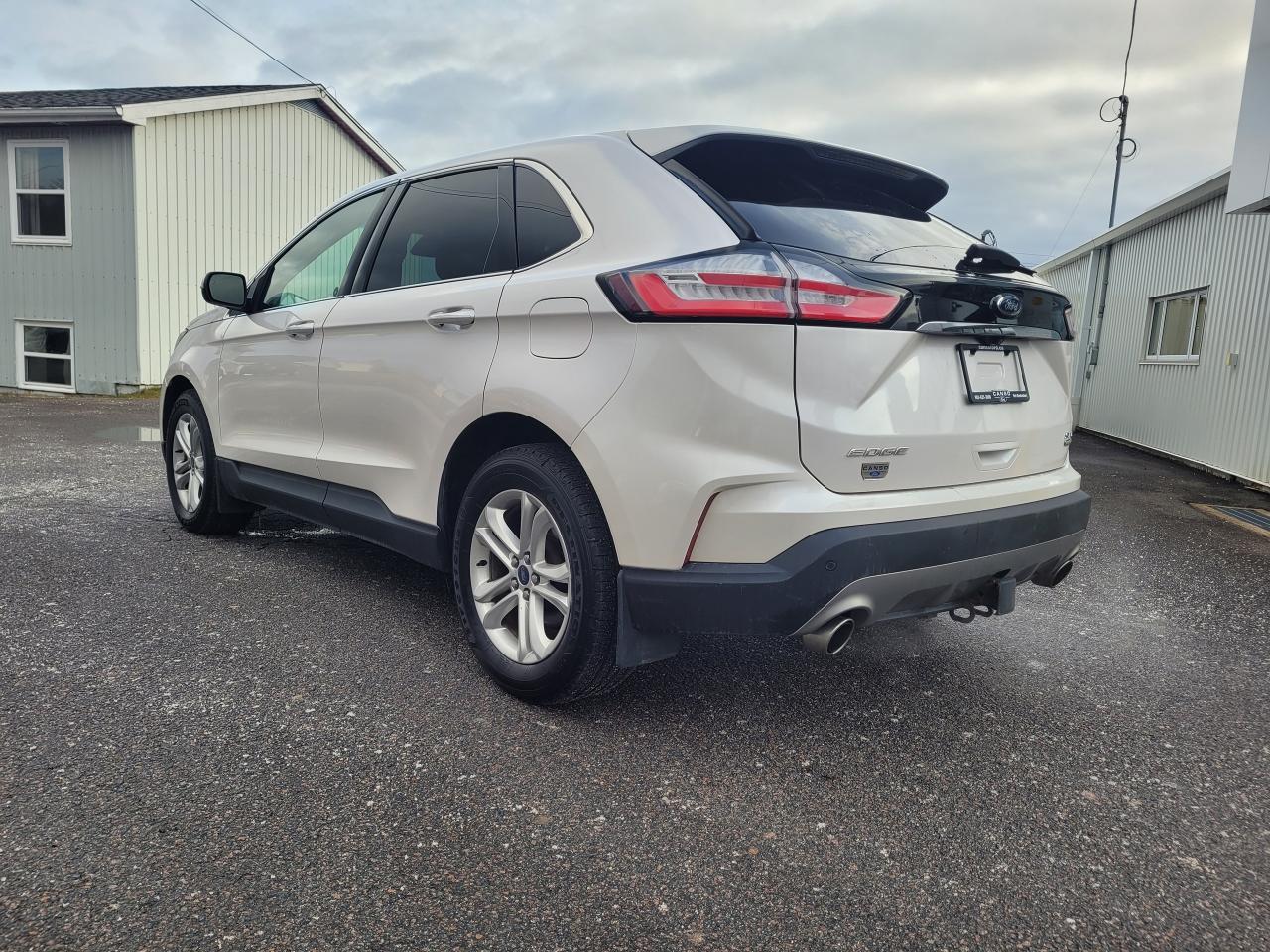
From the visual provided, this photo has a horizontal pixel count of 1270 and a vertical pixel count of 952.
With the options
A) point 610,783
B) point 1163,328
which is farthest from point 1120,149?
point 610,783

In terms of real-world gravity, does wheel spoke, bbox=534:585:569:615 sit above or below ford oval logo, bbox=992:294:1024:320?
below

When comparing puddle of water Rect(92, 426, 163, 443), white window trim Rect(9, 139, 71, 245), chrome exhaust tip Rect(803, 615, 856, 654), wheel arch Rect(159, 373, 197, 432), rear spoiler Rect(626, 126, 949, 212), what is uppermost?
white window trim Rect(9, 139, 71, 245)

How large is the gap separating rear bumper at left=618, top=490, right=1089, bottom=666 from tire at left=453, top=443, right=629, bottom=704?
11 centimetres

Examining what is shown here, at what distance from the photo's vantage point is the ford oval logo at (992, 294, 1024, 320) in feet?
9.07

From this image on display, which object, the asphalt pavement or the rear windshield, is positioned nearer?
the asphalt pavement

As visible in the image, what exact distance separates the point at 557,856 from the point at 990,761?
136cm

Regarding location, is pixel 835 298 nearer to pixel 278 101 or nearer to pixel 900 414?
pixel 900 414

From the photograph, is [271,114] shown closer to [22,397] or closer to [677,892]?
[22,397]

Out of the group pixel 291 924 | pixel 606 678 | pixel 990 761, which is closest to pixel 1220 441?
pixel 990 761

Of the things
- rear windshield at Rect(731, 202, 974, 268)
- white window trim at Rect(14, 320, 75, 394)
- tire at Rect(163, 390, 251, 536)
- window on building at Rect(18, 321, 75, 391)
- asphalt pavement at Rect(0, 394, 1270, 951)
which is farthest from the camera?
window on building at Rect(18, 321, 75, 391)

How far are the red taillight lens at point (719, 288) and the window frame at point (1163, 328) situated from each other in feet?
36.4

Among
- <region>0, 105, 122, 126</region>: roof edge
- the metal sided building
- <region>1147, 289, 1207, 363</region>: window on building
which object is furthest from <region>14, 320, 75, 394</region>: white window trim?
<region>1147, 289, 1207, 363</region>: window on building

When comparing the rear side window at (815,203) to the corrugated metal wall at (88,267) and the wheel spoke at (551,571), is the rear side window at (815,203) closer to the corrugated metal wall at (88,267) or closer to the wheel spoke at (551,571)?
the wheel spoke at (551,571)

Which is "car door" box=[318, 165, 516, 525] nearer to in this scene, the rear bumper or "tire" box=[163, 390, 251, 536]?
the rear bumper
